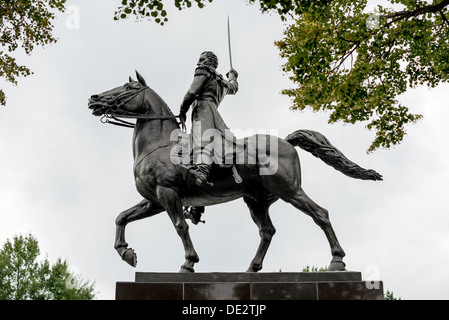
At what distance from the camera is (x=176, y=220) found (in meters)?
8.06

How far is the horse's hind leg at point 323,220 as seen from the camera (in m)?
7.87

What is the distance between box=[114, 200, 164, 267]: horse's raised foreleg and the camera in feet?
27.1

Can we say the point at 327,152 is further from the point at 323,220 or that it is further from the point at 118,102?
the point at 118,102

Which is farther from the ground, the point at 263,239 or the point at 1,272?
the point at 1,272

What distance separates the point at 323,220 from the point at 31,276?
23.5 m

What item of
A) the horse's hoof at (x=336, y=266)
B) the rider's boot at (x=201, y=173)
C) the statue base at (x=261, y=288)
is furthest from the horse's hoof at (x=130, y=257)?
the horse's hoof at (x=336, y=266)

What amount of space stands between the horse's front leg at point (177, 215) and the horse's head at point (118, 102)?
1.51 m

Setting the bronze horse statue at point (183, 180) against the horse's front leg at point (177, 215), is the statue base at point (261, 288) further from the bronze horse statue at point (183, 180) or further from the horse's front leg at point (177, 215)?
the horse's front leg at point (177, 215)

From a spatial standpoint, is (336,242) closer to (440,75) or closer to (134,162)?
(134,162)

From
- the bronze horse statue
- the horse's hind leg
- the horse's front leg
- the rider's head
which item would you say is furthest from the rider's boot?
the rider's head

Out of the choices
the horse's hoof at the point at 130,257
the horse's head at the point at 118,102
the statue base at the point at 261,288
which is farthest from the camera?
the horse's head at the point at 118,102

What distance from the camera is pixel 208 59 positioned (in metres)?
8.94
